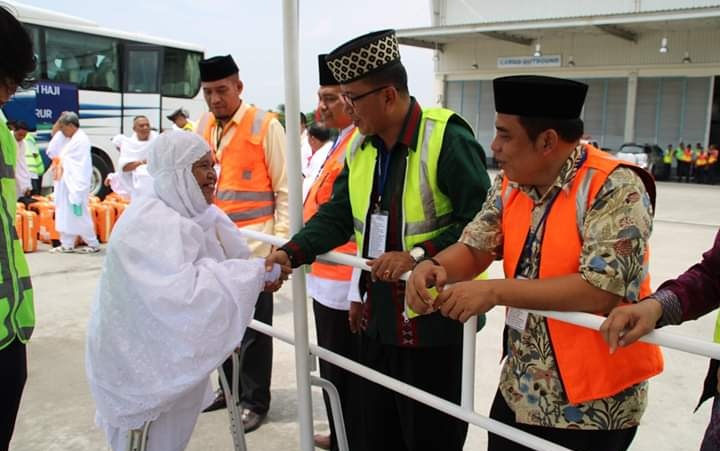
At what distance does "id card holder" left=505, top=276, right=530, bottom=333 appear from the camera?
Answer: 1.61 m

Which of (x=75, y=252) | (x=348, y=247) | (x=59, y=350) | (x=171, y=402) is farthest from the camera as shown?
(x=75, y=252)

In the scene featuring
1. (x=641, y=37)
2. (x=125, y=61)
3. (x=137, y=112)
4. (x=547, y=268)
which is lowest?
(x=547, y=268)

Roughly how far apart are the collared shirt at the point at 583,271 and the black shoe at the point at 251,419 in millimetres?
1918

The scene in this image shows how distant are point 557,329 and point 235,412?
1.33 metres

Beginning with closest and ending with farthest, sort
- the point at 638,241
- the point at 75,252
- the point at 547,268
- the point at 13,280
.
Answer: the point at 638,241
the point at 547,268
the point at 13,280
the point at 75,252

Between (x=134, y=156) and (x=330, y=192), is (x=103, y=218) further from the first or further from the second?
(x=330, y=192)

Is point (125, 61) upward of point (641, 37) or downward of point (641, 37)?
downward

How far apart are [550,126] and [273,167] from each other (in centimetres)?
211

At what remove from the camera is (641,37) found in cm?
2327

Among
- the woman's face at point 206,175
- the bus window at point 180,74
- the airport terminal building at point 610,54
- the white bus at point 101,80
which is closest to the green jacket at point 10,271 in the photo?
the woman's face at point 206,175

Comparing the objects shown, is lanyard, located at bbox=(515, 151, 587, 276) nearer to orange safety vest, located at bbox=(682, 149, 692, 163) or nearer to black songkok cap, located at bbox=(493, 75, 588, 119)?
black songkok cap, located at bbox=(493, 75, 588, 119)

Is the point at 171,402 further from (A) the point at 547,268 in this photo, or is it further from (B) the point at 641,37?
(B) the point at 641,37

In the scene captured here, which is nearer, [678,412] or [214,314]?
[214,314]

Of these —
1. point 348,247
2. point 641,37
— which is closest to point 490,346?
point 348,247
